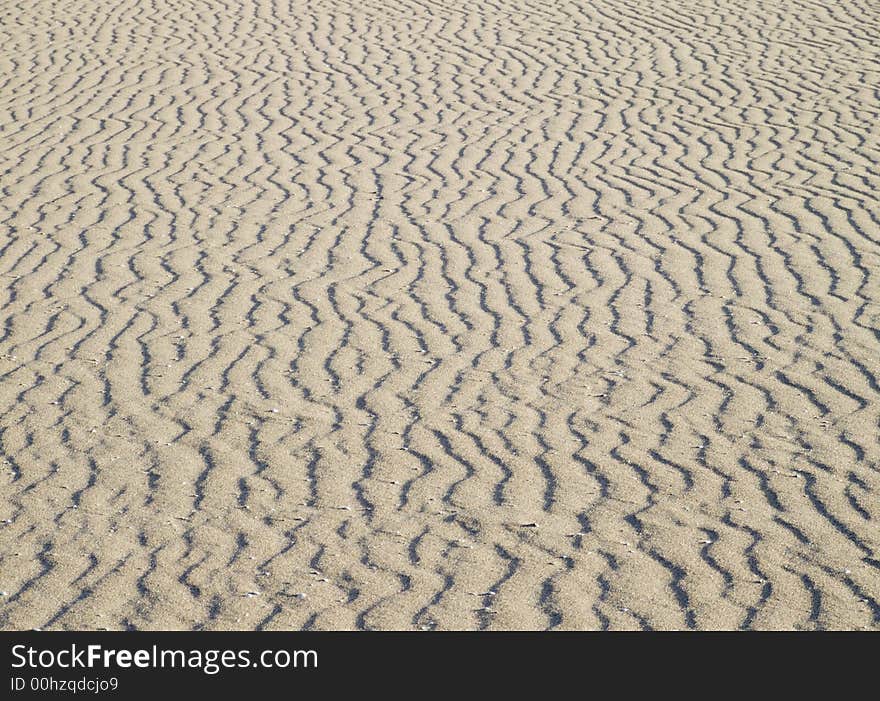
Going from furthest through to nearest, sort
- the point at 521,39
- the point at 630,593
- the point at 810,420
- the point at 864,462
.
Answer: the point at 521,39 < the point at 810,420 < the point at 864,462 < the point at 630,593

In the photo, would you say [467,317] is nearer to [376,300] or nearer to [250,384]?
[376,300]

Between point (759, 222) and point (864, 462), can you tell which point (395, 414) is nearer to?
point (864, 462)

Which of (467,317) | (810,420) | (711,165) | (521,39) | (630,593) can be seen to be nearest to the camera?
(630,593)

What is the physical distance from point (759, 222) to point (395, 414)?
3.66 meters

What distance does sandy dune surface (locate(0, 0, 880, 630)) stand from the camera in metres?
4.15

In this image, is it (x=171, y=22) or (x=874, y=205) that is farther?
(x=171, y=22)

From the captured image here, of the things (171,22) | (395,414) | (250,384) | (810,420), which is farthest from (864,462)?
(171,22)

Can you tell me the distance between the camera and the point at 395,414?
17.4 feet

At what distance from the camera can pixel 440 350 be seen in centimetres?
597

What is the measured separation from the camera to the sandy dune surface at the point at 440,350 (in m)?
4.15

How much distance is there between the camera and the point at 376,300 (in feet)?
21.7
